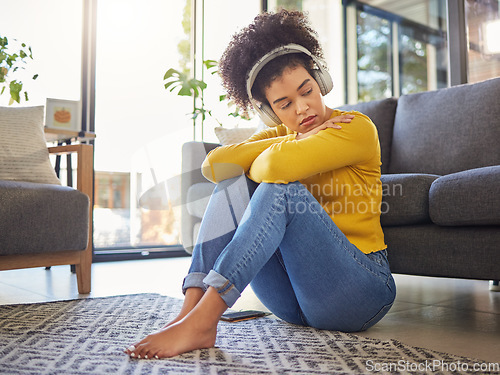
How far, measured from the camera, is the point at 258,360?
1.09 m

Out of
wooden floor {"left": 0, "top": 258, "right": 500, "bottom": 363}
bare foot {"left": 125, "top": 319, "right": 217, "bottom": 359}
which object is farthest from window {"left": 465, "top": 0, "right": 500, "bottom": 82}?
bare foot {"left": 125, "top": 319, "right": 217, "bottom": 359}

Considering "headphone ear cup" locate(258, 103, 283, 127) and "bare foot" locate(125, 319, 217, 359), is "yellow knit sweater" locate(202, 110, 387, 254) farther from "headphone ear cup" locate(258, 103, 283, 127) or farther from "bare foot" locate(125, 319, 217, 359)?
"bare foot" locate(125, 319, 217, 359)

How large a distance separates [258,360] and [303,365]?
10 cm

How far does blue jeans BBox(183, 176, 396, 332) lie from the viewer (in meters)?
1.11

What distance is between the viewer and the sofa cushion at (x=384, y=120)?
8.02 ft

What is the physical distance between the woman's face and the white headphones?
3 centimetres

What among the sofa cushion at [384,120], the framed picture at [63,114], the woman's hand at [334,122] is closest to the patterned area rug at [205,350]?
the woman's hand at [334,122]

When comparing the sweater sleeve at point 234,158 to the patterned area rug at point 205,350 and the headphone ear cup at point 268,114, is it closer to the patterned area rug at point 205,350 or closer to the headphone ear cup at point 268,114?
the headphone ear cup at point 268,114

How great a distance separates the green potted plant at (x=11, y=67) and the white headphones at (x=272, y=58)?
7.10 ft

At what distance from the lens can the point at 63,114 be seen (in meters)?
3.28

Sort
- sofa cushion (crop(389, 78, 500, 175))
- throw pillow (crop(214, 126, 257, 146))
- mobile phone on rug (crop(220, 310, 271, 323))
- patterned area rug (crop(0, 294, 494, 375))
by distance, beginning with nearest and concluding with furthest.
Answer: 1. patterned area rug (crop(0, 294, 494, 375))
2. mobile phone on rug (crop(220, 310, 271, 323))
3. sofa cushion (crop(389, 78, 500, 175))
4. throw pillow (crop(214, 126, 257, 146))

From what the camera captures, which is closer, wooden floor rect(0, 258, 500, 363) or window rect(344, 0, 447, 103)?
wooden floor rect(0, 258, 500, 363)

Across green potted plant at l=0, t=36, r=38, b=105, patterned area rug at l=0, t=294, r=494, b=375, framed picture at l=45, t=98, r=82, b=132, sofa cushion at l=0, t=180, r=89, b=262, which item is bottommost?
patterned area rug at l=0, t=294, r=494, b=375

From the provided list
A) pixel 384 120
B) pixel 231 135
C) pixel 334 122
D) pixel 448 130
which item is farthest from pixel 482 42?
pixel 334 122
